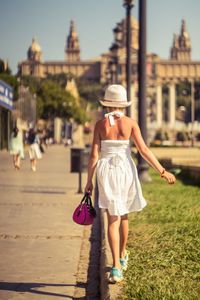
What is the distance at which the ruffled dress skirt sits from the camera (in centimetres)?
633

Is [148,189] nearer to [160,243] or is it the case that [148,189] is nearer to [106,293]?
[160,243]

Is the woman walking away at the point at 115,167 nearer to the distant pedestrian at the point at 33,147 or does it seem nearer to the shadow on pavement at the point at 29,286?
the shadow on pavement at the point at 29,286

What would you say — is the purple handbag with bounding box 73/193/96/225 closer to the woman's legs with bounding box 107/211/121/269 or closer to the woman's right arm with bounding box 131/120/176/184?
the woman's legs with bounding box 107/211/121/269

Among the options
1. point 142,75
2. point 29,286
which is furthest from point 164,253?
point 142,75

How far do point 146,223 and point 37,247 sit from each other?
224cm

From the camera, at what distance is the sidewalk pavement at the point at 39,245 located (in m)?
6.25

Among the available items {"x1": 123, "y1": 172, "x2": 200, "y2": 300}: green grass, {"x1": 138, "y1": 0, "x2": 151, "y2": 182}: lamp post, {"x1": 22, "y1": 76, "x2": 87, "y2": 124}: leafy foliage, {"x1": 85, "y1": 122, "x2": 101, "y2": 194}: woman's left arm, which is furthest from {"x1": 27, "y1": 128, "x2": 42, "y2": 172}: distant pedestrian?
{"x1": 22, "y1": 76, "x2": 87, "y2": 124}: leafy foliage

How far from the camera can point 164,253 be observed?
749 centimetres

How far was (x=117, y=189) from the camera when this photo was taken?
635cm

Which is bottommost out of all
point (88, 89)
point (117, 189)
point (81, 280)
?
point (81, 280)

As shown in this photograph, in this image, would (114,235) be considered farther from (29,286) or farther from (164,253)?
(164,253)

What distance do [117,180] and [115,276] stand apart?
2.50 feet

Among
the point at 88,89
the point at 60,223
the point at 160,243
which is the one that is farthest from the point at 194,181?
the point at 88,89

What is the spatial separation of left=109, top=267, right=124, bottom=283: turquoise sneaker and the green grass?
65 millimetres
